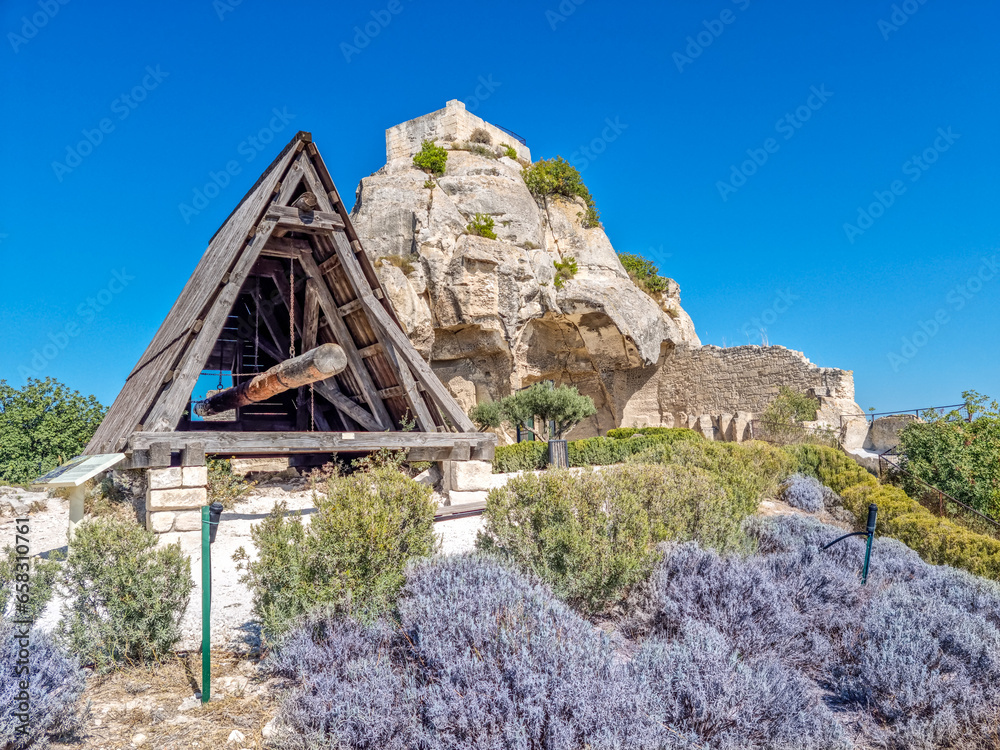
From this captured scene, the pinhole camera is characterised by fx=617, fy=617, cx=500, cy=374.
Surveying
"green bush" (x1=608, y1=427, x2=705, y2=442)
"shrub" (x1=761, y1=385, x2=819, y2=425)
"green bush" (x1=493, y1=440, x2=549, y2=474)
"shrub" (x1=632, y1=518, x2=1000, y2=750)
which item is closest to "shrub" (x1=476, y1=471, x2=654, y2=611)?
"shrub" (x1=632, y1=518, x2=1000, y2=750)

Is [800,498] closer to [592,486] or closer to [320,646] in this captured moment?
[592,486]

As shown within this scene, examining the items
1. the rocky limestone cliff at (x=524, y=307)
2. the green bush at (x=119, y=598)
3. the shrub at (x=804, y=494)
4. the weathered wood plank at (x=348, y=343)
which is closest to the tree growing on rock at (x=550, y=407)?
the rocky limestone cliff at (x=524, y=307)

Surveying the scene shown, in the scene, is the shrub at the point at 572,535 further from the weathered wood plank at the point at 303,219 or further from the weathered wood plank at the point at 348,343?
the weathered wood plank at the point at 303,219

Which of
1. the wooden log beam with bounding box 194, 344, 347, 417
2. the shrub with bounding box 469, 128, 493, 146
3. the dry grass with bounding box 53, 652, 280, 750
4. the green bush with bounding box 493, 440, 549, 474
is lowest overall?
the dry grass with bounding box 53, 652, 280, 750

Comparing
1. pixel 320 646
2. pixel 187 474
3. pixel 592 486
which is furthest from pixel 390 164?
pixel 320 646

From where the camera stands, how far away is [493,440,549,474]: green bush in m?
14.3

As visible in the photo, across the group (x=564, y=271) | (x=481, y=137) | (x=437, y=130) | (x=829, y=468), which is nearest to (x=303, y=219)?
(x=829, y=468)

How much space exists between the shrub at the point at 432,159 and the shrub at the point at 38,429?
13.5 metres

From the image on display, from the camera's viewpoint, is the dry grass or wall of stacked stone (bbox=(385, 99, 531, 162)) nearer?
the dry grass

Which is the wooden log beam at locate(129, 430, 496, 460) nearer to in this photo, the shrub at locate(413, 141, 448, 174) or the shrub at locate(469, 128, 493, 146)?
the shrub at locate(413, 141, 448, 174)

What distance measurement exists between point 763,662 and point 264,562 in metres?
3.03

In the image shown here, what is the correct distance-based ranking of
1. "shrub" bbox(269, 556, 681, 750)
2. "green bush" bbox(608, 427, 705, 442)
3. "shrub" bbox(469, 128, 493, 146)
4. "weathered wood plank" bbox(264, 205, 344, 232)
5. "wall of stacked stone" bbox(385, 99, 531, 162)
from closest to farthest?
"shrub" bbox(269, 556, 681, 750)
"weathered wood plank" bbox(264, 205, 344, 232)
"green bush" bbox(608, 427, 705, 442)
"wall of stacked stone" bbox(385, 99, 531, 162)
"shrub" bbox(469, 128, 493, 146)

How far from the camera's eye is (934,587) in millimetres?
5016

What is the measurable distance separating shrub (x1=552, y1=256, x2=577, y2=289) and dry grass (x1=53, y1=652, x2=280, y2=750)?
60.0ft
